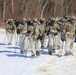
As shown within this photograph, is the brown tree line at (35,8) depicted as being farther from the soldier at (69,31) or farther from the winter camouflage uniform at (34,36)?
the winter camouflage uniform at (34,36)

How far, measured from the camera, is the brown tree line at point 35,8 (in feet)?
224

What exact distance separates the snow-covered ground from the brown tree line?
44960 mm

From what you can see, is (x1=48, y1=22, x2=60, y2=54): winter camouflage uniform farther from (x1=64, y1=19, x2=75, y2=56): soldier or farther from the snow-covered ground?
(x1=64, y1=19, x2=75, y2=56): soldier

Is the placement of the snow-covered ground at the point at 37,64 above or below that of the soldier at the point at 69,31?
below

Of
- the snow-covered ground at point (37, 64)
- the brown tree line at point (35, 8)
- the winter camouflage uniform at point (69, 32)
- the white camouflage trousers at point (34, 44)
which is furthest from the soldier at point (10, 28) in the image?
the brown tree line at point (35, 8)

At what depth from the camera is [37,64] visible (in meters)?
19.6

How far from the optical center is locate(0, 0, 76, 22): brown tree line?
68312 millimetres

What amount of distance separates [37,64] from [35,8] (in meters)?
51.8

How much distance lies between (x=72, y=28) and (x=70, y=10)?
5220 cm

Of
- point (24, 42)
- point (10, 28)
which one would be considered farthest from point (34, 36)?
point (10, 28)

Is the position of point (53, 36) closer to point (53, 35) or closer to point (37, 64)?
point (53, 35)

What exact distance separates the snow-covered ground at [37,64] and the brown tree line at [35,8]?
148 ft

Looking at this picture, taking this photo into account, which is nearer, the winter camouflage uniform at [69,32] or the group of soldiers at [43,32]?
the group of soldiers at [43,32]

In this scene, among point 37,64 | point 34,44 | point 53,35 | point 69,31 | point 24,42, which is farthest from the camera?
point 53,35
